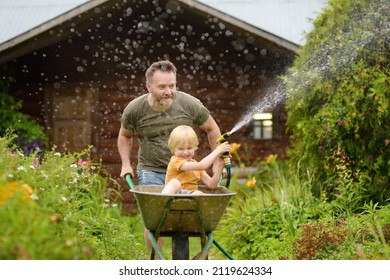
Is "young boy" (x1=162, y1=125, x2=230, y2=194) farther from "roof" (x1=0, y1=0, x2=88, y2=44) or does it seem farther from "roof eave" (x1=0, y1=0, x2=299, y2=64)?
"roof" (x1=0, y1=0, x2=88, y2=44)

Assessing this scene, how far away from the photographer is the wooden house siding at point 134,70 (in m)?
9.70

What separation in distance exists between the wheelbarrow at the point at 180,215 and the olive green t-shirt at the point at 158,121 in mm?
512

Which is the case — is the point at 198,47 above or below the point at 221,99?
above

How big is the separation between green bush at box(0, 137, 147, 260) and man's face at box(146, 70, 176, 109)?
2.77 ft

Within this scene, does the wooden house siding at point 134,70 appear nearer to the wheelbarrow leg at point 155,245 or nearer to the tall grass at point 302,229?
the tall grass at point 302,229

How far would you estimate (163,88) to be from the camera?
15.1 ft

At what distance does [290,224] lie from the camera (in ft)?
18.9

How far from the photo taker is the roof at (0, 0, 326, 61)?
8664 millimetres

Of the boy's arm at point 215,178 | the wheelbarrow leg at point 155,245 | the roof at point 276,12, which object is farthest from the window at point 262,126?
the wheelbarrow leg at point 155,245

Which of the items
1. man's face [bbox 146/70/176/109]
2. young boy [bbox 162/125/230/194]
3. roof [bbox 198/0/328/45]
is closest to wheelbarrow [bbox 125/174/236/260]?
young boy [bbox 162/125/230/194]

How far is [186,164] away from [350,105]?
2243 mm

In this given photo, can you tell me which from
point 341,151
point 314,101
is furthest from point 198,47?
point 341,151
